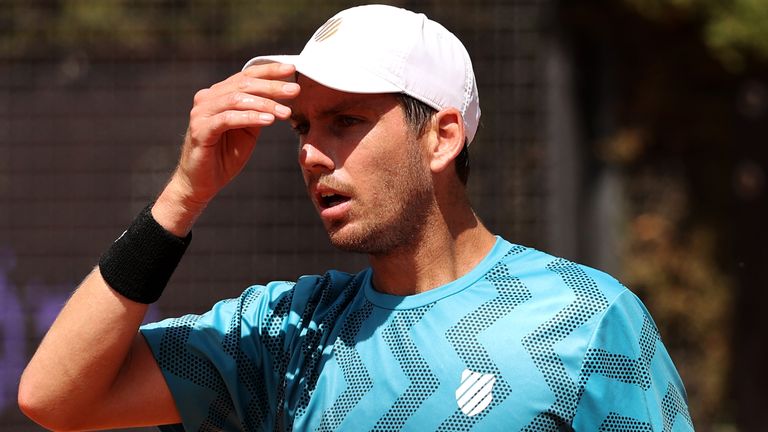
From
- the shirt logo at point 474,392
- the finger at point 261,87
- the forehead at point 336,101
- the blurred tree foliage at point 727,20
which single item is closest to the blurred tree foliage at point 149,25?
the blurred tree foliage at point 727,20

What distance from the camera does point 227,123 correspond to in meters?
2.44

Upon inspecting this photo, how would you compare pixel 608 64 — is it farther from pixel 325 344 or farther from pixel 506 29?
pixel 325 344

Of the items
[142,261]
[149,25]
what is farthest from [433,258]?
[149,25]

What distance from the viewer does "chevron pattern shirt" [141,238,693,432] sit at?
2.37 metres

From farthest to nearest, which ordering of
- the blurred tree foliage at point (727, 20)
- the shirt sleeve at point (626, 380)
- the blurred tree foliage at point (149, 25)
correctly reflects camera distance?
the blurred tree foliage at point (149, 25)
the blurred tree foliage at point (727, 20)
the shirt sleeve at point (626, 380)

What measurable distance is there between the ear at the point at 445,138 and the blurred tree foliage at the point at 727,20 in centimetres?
327

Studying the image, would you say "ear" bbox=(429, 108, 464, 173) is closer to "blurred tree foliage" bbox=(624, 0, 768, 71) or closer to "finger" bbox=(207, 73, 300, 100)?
"finger" bbox=(207, 73, 300, 100)

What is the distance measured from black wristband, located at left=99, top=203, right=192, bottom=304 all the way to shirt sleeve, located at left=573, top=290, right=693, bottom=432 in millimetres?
888

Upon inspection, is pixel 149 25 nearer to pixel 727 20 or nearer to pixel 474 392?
pixel 727 20

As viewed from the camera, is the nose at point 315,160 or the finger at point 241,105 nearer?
the finger at point 241,105

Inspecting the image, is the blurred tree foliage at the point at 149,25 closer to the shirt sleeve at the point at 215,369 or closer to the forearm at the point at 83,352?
the shirt sleeve at the point at 215,369

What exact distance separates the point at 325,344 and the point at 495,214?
3305mm

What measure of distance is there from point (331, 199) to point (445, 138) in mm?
293

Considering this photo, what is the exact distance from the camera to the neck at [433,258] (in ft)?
8.63
